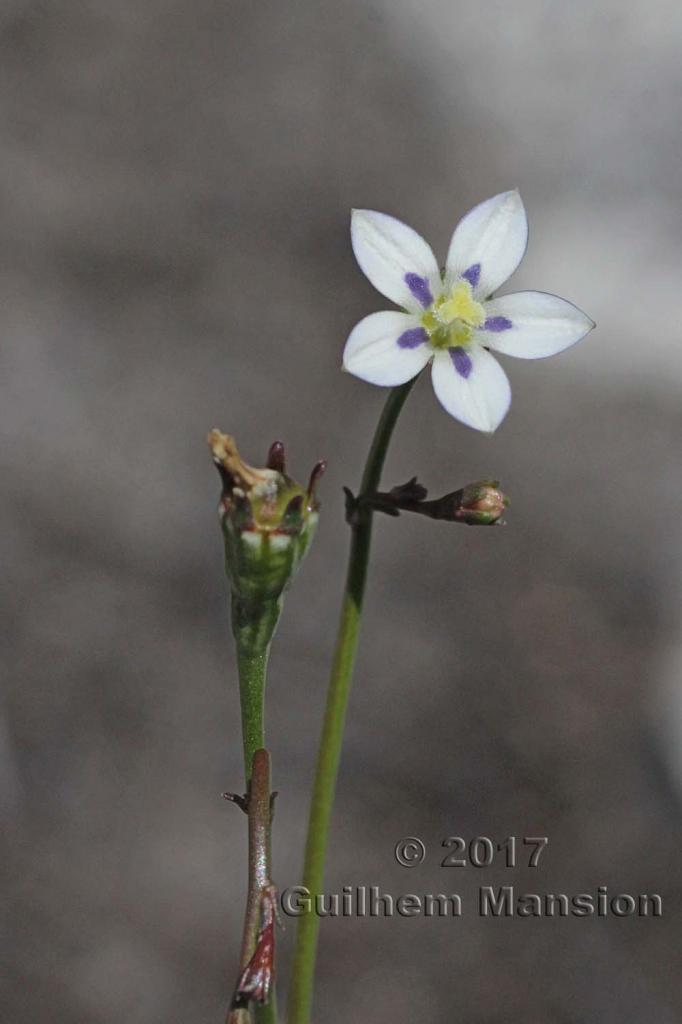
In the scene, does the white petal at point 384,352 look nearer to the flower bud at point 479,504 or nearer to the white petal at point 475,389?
the white petal at point 475,389

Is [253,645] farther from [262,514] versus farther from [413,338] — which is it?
[413,338]

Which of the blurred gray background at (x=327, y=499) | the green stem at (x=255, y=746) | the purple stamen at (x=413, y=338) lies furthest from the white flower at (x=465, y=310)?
the blurred gray background at (x=327, y=499)

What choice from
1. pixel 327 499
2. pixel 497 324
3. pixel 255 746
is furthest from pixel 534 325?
pixel 327 499

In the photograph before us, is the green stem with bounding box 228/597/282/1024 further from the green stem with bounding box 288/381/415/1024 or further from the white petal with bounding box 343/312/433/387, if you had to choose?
the white petal with bounding box 343/312/433/387

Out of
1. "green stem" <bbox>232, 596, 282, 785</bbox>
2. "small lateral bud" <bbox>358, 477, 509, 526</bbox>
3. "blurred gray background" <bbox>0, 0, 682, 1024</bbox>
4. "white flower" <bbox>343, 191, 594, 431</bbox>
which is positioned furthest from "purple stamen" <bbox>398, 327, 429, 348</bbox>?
"blurred gray background" <bbox>0, 0, 682, 1024</bbox>

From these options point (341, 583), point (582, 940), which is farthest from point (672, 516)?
point (582, 940)

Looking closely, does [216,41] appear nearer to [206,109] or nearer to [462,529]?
[206,109]

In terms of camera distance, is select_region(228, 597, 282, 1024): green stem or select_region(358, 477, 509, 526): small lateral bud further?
select_region(358, 477, 509, 526): small lateral bud

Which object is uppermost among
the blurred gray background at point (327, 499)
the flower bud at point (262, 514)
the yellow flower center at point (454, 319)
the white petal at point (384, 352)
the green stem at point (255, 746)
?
the blurred gray background at point (327, 499)
